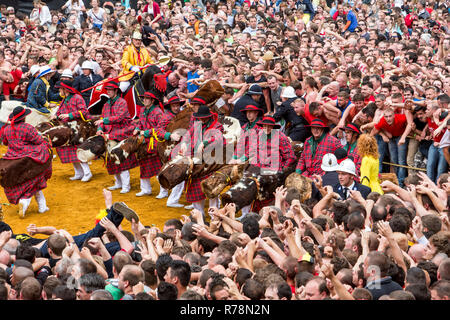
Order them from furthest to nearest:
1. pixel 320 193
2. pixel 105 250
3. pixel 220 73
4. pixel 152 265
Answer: pixel 220 73 < pixel 320 193 < pixel 105 250 < pixel 152 265

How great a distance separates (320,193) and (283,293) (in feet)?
12.7

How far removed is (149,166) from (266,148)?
8.75 ft

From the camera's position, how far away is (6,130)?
11117mm

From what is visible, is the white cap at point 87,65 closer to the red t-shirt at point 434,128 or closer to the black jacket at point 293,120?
the black jacket at point 293,120

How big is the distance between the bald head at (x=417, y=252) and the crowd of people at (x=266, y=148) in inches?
1.1

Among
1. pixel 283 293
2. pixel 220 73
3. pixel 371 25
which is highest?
pixel 371 25

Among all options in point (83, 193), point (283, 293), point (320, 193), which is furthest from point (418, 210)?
point (83, 193)

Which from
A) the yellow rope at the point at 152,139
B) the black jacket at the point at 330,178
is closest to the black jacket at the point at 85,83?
the yellow rope at the point at 152,139

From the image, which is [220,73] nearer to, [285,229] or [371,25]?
[371,25]

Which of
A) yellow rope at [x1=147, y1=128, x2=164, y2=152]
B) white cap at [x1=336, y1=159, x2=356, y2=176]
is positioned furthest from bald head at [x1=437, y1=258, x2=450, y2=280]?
yellow rope at [x1=147, y1=128, x2=164, y2=152]

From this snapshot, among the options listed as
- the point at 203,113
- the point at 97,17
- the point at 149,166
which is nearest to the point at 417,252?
the point at 203,113

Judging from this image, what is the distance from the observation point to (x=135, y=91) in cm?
1309

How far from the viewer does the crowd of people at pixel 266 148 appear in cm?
607

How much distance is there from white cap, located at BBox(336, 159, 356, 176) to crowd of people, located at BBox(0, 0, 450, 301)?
28 millimetres
